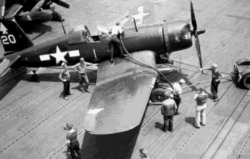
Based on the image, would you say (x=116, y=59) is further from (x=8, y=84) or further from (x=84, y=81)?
(x=8, y=84)

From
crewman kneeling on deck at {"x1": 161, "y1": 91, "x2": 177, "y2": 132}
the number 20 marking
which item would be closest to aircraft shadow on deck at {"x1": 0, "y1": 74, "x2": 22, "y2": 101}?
the number 20 marking

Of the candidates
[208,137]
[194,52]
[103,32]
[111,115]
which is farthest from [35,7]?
[208,137]

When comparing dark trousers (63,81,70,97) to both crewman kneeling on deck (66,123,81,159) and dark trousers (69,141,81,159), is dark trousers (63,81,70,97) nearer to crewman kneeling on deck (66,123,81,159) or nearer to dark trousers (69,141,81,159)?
crewman kneeling on deck (66,123,81,159)

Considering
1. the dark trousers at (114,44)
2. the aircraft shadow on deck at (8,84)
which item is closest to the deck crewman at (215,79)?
the dark trousers at (114,44)

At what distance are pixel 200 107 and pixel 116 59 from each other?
12.7 ft

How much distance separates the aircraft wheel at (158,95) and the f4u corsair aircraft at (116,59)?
673 mm

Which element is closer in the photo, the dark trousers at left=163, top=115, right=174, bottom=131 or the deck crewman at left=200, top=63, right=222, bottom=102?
the dark trousers at left=163, top=115, right=174, bottom=131

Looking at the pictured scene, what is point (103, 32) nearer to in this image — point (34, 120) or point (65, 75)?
point (65, 75)

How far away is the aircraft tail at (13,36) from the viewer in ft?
44.3

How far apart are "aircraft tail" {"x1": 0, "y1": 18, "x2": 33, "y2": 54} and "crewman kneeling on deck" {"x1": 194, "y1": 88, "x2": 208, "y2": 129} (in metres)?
7.62

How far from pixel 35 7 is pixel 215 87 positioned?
34.1ft

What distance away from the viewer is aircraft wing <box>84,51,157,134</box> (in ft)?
28.6

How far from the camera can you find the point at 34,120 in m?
11.8

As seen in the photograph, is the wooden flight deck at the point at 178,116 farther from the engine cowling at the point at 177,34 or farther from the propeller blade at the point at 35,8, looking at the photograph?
the engine cowling at the point at 177,34
